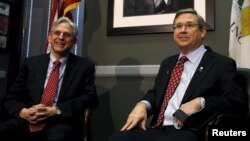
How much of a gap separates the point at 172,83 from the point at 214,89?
0.27 metres

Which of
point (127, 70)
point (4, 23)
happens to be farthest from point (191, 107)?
point (4, 23)

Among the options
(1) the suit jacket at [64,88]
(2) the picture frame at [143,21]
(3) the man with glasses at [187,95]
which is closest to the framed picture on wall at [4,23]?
(1) the suit jacket at [64,88]

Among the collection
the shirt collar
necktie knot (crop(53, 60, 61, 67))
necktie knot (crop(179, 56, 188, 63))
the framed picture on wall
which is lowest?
necktie knot (crop(53, 60, 61, 67))

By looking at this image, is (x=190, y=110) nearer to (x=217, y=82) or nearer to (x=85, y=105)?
(x=217, y=82)

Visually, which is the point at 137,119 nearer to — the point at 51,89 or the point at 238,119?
the point at 238,119

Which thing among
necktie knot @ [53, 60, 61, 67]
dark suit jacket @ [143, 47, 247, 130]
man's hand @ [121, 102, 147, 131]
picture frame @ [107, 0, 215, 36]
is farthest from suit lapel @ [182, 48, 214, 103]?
necktie knot @ [53, 60, 61, 67]

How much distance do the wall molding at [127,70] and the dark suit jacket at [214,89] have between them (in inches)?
33.7

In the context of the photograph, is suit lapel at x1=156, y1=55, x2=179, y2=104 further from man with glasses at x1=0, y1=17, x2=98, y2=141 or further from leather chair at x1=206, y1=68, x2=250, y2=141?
man with glasses at x1=0, y1=17, x2=98, y2=141

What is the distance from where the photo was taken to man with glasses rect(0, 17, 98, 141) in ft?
6.65

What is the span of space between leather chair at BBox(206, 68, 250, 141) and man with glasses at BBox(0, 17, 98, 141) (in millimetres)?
A: 911

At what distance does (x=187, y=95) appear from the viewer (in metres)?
1.81

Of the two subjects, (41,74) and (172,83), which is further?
(41,74)

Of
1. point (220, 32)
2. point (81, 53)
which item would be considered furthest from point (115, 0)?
point (220, 32)

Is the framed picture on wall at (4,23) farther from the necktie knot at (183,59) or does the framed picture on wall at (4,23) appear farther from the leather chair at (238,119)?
the leather chair at (238,119)
